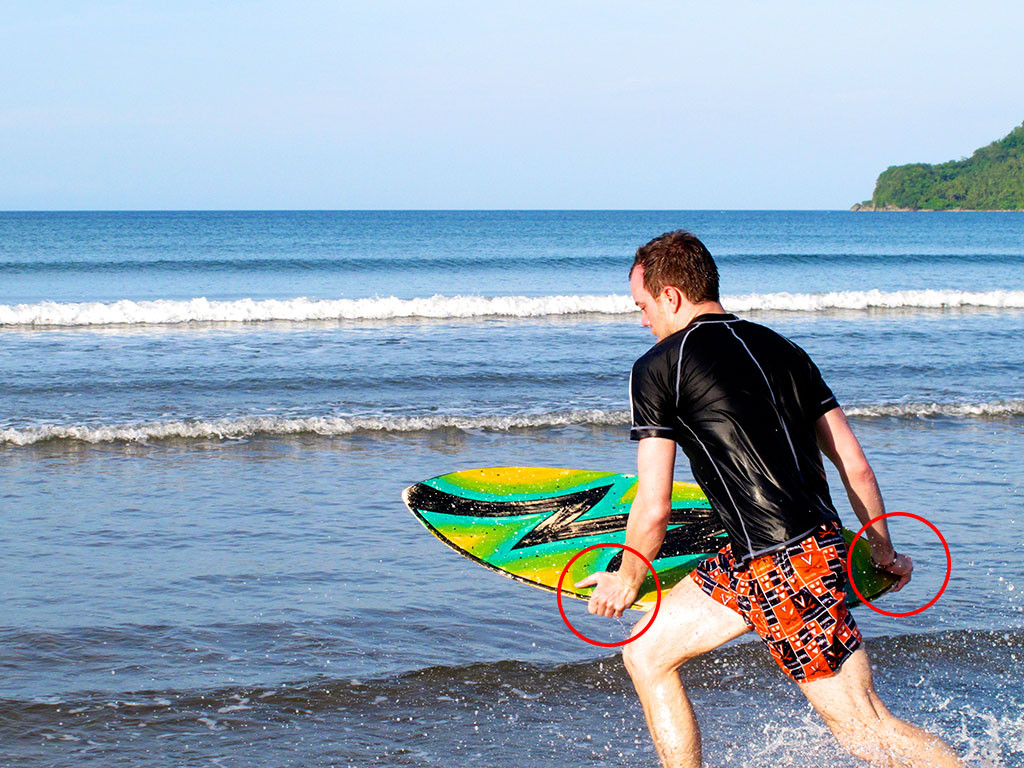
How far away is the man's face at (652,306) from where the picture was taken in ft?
9.95

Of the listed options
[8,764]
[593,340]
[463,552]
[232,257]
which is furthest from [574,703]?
[232,257]

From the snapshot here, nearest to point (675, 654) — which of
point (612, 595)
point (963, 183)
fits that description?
point (612, 595)

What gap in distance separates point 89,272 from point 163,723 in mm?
32512

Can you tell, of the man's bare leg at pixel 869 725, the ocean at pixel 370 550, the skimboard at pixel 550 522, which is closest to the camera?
the man's bare leg at pixel 869 725

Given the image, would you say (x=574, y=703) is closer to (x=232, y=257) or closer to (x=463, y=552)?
(x=463, y=552)

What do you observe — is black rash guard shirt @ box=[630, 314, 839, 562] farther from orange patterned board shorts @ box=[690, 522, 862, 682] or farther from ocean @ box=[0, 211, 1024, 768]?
ocean @ box=[0, 211, 1024, 768]

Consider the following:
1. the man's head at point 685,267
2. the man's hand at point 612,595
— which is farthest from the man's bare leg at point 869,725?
the man's head at point 685,267

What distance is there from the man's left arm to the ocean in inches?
50.0

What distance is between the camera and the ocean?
4152 mm

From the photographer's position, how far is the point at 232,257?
40.5 metres

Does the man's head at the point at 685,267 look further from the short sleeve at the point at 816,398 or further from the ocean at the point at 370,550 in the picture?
the ocean at the point at 370,550

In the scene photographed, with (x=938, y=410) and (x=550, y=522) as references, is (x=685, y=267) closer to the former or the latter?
(x=550, y=522)

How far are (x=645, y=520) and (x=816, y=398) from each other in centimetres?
64

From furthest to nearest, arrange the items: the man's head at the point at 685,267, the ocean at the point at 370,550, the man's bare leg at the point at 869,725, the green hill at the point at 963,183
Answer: the green hill at the point at 963,183, the ocean at the point at 370,550, the man's head at the point at 685,267, the man's bare leg at the point at 869,725
